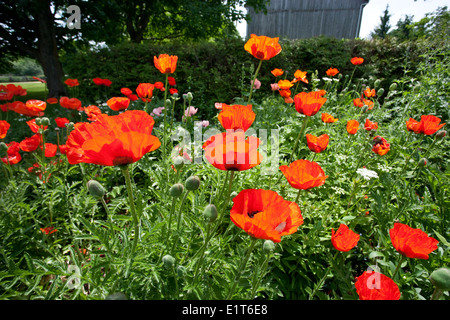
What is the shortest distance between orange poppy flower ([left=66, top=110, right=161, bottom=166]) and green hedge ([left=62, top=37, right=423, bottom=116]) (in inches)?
198

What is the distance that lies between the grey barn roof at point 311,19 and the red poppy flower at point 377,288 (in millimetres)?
15341

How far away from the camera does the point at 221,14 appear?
8680 mm

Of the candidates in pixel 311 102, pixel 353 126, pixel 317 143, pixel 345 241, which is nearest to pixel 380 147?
pixel 353 126

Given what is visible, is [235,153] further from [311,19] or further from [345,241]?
[311,19]

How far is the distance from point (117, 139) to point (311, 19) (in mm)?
16774

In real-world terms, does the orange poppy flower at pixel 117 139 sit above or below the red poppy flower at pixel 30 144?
above

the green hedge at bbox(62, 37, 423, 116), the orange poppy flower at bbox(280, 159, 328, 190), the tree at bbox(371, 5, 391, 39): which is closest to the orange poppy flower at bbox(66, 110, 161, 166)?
the orange poppy flower at bbox(280, 159, 328, 190)

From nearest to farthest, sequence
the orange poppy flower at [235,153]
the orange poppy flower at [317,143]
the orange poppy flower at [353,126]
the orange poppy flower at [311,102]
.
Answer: the orange poppy flower at [235,153], the orange poppy flower at [311,102], the orange poppy flower at [317,143], the orange poppy flower at [353,126]

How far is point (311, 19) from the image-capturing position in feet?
46.4

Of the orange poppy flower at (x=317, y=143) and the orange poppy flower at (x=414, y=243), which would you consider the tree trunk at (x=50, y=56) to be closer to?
the orange poppy flower at (x=317, y=143)

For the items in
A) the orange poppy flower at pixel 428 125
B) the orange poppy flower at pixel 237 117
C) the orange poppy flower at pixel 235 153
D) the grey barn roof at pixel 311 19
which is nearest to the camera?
the orange poppy flower at pixel 235 153

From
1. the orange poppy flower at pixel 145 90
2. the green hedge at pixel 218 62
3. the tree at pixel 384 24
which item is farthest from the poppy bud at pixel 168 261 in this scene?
the tree at pixel 384 24

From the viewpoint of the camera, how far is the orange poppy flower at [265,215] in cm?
69

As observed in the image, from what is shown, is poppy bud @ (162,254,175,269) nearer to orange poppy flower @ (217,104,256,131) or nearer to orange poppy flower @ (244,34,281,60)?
orange poppy flower @ (217,104,256,131)
